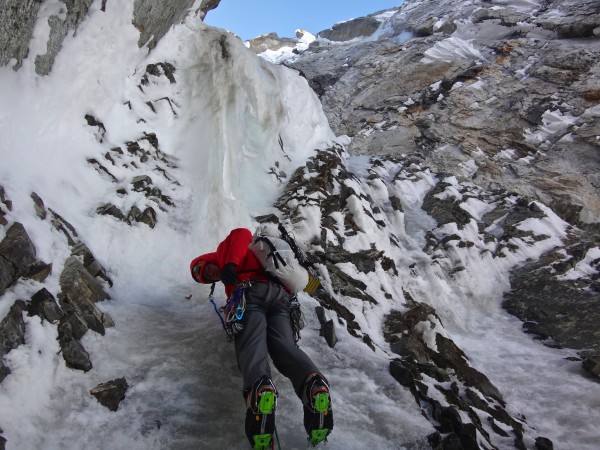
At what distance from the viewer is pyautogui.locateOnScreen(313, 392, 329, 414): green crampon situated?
2918 mm

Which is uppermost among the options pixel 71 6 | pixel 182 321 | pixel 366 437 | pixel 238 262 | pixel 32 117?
pixel 71 6

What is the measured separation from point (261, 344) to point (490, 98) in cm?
1997

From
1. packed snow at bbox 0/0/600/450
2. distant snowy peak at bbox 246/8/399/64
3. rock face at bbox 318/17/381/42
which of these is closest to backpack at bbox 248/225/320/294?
packed snow at bbox 0/0/600/450

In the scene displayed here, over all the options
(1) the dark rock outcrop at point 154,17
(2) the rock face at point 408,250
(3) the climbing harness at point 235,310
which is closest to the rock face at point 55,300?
(3) the climbing harness at point 235,310

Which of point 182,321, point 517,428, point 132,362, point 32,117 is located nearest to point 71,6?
point 32,117

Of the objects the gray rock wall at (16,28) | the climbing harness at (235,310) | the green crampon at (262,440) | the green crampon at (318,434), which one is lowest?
the green crampon at (262,440)

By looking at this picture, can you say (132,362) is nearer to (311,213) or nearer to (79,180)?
(79,180)

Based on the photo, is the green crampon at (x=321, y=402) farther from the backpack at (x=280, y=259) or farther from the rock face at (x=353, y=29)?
the rock face at (x=353, y=29)

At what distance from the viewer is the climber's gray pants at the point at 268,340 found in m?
3.14

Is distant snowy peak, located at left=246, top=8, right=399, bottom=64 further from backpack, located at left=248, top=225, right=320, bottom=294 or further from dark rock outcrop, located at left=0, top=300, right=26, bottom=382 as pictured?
dark rock outcrop, located at left=0, top=300, right=26, bottom=382

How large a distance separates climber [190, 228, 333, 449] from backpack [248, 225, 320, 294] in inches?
2.9

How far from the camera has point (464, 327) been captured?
30.2ft

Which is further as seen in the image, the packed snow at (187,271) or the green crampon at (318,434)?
the packed snow at (187,271)

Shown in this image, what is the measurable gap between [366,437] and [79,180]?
16.8ft
